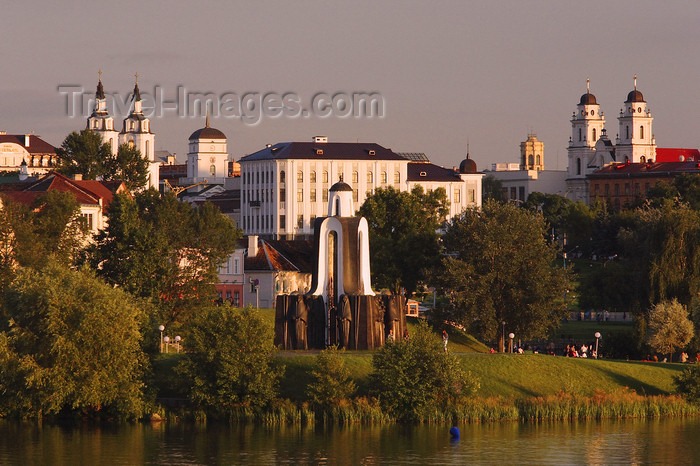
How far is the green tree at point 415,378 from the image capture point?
6538 centimetres

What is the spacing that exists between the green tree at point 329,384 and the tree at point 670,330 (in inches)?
956

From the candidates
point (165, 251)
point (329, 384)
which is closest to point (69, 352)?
point (329, 384)

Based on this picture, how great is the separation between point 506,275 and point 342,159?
111232 mm

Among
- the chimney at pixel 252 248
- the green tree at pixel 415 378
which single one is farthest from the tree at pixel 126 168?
the green tree at pixel 415 378

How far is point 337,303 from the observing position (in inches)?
3019

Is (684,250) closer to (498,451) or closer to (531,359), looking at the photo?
(531,359)

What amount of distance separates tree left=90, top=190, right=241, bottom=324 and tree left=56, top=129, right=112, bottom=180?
56.6 metres

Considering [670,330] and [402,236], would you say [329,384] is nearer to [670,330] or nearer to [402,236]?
[670,330]

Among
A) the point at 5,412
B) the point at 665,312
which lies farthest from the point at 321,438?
the point at 665,312

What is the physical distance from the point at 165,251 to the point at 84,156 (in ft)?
219

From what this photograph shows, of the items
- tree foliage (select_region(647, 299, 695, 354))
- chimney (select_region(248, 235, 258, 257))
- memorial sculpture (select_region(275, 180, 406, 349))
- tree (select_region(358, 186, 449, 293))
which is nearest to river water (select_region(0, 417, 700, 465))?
memorial sculpture (select_region(275, 180, 406, 349))

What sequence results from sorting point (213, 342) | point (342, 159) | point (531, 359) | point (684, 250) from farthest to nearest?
point (342, 159)
point (684, 250)
point (531, 359)
point (213, 342)

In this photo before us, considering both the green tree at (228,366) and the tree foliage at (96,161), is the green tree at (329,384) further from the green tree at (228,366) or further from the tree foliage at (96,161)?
the tree foliage at (96,161)

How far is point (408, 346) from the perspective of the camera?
66125 mm
